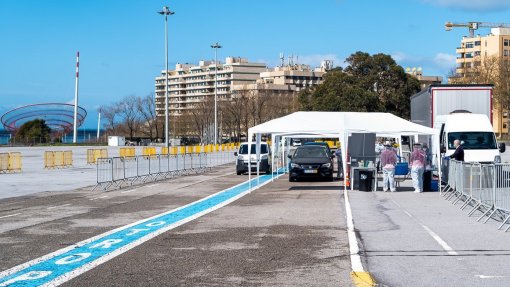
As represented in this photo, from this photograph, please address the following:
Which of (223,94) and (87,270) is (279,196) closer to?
(87,270)

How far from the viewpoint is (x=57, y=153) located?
4691 cm

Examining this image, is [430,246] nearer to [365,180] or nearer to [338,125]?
[338,125]

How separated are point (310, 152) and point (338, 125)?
8.79m

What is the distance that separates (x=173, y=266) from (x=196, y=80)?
181 m

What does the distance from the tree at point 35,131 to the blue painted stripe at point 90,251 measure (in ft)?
351

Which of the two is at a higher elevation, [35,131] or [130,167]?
[35,131]

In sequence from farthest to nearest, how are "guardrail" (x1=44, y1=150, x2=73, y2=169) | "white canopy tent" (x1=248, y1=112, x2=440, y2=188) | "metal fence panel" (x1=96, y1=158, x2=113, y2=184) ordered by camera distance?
"guardrail" (x1=44, y1=150, x2=73, y2=169) < "metal fence panel" (x1=96, y1=158, x2=113, y2=184) < "white canopy tent" (x1=248, y1=112, x2=440, y2=188)

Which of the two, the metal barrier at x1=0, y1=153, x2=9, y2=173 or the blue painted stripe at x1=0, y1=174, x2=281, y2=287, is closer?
the blue painted stripe at x1=0, y1=174, x2=281, y2=287

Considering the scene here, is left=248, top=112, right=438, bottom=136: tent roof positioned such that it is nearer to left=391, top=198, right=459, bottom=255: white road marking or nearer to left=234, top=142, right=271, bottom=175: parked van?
left=391, top=198, right=459, bottom=255: white road marking

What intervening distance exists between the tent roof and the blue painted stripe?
6.35 m

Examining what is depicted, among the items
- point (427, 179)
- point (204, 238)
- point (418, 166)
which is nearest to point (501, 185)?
point (204, 238)

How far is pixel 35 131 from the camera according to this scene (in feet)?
411

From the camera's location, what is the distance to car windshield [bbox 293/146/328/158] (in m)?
33.6

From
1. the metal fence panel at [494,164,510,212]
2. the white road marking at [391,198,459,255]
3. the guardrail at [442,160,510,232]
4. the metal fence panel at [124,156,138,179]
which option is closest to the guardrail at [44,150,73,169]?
the metal fence panel at [124,156,138,179]
